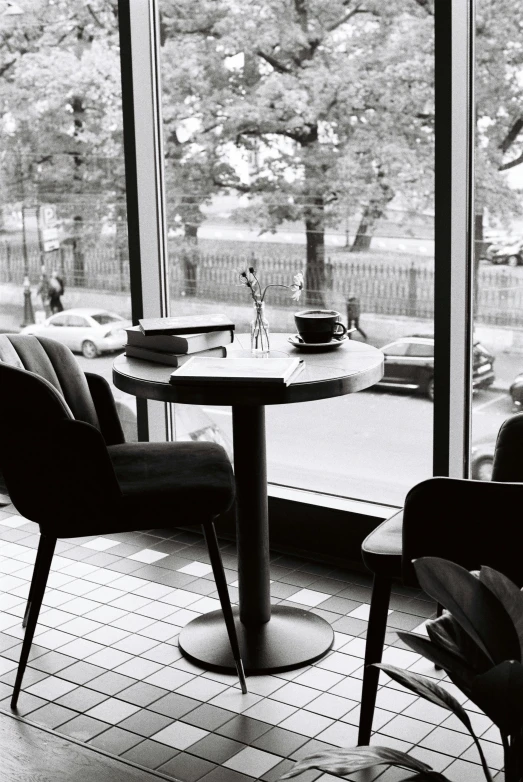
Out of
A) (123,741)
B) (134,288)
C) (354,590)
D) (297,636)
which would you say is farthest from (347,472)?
(123,741)

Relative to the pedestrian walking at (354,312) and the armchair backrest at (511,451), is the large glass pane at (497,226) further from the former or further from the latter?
the armchair backrest at (511,451)

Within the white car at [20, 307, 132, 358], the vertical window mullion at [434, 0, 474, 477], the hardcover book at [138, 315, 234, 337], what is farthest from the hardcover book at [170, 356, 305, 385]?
the white car at [20, 307, 132, 358]

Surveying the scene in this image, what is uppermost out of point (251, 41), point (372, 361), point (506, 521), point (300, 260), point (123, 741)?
point (251, 41)

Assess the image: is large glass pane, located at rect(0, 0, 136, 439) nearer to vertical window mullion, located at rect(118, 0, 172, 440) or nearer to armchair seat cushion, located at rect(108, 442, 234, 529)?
vertical window mullion, located at rect(118, 0, 172, 440)

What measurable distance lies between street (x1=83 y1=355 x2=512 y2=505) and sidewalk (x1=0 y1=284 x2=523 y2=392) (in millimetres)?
123

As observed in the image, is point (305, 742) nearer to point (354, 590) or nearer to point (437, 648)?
point (354, 590)

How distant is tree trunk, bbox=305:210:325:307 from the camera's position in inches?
131

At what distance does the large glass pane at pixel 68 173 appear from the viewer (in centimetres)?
389

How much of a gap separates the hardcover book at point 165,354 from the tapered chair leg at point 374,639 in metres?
0.81

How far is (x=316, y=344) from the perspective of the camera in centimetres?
275

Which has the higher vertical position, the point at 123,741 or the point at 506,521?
the point at 506,521

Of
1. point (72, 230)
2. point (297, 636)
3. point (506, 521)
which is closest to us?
point (506, 521)

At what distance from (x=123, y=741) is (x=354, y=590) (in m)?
1.07

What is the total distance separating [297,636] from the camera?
2854mm
